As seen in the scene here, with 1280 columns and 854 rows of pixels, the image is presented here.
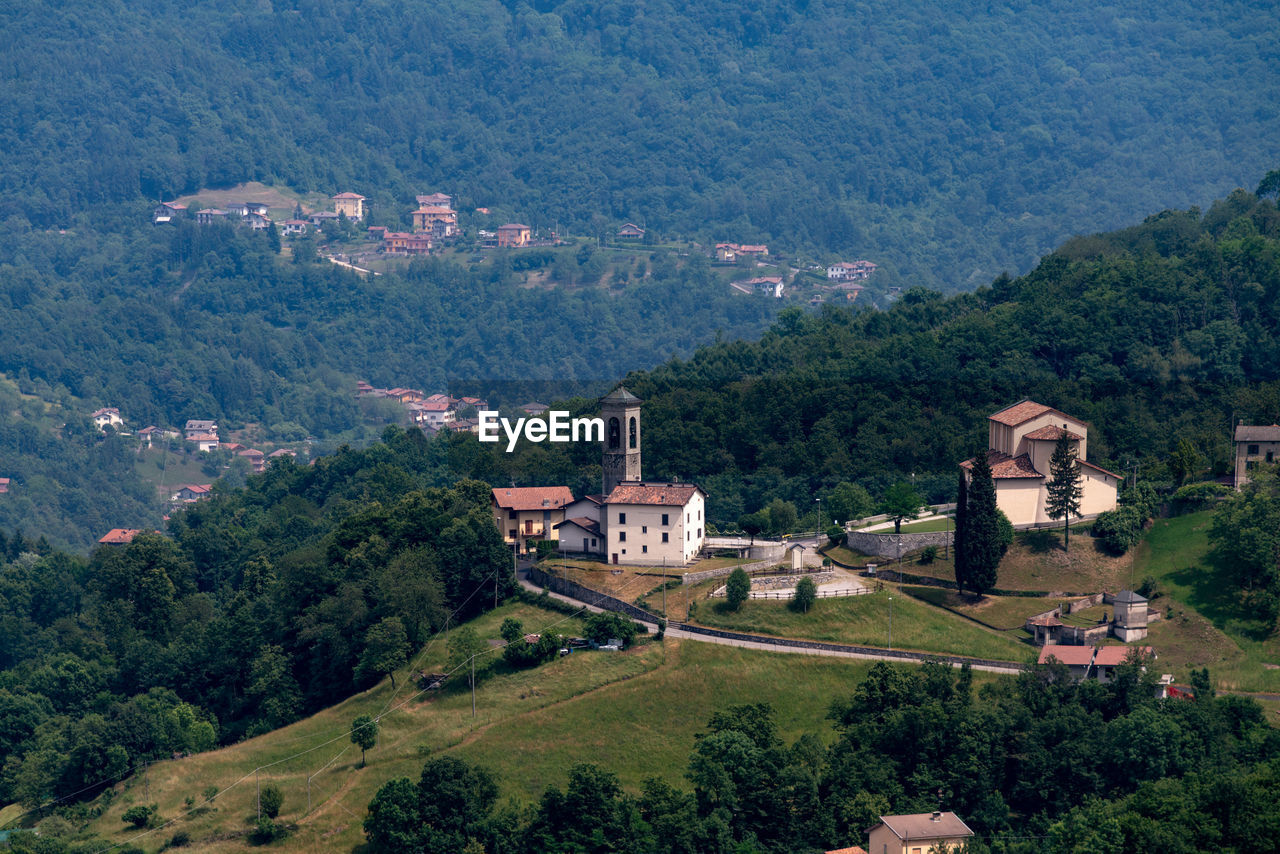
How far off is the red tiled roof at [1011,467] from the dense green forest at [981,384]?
910 centimetres

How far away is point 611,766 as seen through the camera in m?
75.7

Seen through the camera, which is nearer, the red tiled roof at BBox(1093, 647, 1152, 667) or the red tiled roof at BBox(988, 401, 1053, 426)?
the red tiled roof at BBox(1093, 647, 1152, 667)

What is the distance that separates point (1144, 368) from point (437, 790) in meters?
74.9

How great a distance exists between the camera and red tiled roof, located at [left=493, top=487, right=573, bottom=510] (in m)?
96.9

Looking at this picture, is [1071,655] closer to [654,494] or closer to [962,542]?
[962,542]

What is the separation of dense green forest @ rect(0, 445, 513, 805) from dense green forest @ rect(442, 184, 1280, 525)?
16.7 metres

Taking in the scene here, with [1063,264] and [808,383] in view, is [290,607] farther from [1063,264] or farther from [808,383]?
[1063,264]

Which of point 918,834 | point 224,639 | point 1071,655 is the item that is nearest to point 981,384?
point 1071,655

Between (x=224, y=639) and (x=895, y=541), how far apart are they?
36942mm

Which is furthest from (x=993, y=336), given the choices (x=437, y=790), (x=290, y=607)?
(x=437, y=790)

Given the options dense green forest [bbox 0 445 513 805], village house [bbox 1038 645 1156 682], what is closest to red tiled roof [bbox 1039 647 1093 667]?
village house [bbox 1038 645 1156 682]

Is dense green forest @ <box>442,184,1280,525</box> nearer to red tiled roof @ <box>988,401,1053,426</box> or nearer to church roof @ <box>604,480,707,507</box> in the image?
red tiled roof @ <box>988,401,1053,426</box>

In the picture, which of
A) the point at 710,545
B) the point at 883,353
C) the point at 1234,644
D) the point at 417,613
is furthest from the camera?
the point at 883,353

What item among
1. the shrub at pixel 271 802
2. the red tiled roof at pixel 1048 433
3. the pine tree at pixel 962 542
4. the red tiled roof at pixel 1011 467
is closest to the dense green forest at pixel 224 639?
the shrub at pixel 271 802
